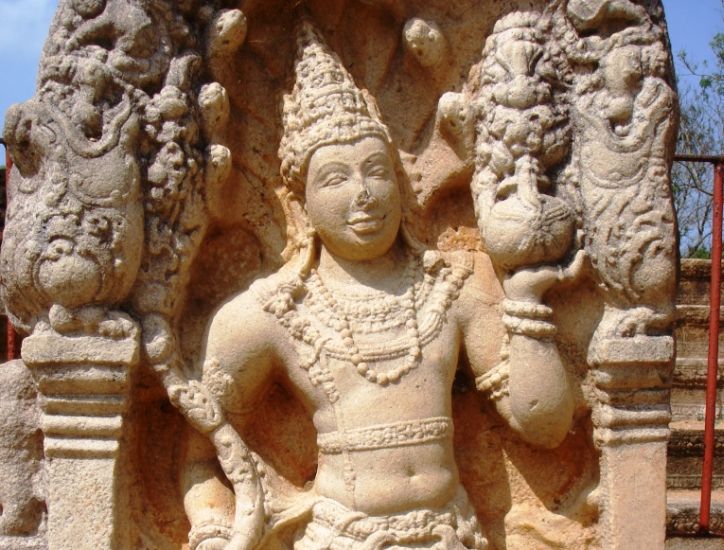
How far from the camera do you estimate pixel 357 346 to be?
3.03 m

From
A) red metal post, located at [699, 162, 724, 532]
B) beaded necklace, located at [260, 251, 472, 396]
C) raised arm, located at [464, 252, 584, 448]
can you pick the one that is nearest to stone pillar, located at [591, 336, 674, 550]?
raised arm, located at [464, 252, 584, 448]

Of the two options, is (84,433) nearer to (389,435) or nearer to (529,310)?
(389,435)

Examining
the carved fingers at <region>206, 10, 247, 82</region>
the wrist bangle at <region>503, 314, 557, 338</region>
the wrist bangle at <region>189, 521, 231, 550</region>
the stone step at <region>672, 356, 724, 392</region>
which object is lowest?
the wrist bangle at <region>189, 521, 231, 550</region>

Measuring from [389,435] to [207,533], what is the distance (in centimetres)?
66

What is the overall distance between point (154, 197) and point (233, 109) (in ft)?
1.78

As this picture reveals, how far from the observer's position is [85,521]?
9.50ft

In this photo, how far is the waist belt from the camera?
2.95 m

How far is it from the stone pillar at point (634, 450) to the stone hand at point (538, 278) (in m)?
0.25

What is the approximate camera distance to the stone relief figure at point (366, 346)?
2.96m

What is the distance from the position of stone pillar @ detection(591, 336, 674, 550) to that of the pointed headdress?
3.55ft

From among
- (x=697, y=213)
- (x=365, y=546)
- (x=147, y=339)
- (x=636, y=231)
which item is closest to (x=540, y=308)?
(x=636, y=231)

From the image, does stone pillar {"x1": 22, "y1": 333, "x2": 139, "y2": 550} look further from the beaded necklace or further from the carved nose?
the carved nose

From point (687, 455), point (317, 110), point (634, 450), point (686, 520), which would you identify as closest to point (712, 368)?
point (686, 520)

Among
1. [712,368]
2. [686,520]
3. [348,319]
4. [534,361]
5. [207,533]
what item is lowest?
[207,533]
